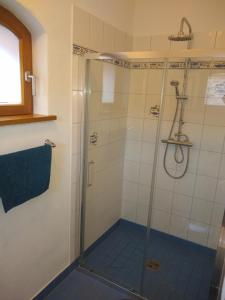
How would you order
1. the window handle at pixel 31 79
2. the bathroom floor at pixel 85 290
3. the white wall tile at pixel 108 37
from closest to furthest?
1. the window handle at pixel 31 79
2. the bathroom floor at pixel 85 290
3. the white wall tile at pixel 108 37

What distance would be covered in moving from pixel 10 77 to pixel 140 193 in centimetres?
175

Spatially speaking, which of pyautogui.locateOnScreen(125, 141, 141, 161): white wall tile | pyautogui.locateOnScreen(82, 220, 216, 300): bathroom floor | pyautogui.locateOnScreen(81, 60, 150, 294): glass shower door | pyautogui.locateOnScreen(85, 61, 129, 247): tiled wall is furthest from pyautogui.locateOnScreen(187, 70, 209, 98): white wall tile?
pyautogui.locateOnScreen(82, 220, 216, 300): bathroom floor

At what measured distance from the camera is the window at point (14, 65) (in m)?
1.36

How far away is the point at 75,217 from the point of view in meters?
2.03

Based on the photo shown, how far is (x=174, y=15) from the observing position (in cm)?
213

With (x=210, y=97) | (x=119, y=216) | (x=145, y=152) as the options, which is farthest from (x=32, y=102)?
(x=119, y=216)

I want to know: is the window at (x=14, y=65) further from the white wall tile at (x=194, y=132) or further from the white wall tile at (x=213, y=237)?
the white wall tile at (x=213, y=237)

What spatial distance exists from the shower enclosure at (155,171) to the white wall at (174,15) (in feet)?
1.02

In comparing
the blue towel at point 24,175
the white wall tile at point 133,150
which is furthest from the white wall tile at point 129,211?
the blue towel at point 24,175

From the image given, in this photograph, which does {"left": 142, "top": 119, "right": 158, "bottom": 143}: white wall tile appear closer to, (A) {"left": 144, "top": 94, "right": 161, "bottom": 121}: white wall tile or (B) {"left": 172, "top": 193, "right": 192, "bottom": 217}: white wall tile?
(A) {"left": 144, "top": 94, "right": 161, "bottom": 121}: white wall tile

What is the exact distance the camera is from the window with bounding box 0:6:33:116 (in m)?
1.36

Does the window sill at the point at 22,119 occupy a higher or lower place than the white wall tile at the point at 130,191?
higher

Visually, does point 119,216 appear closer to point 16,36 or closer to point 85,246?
point 85,246

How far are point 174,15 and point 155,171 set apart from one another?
145 cm
